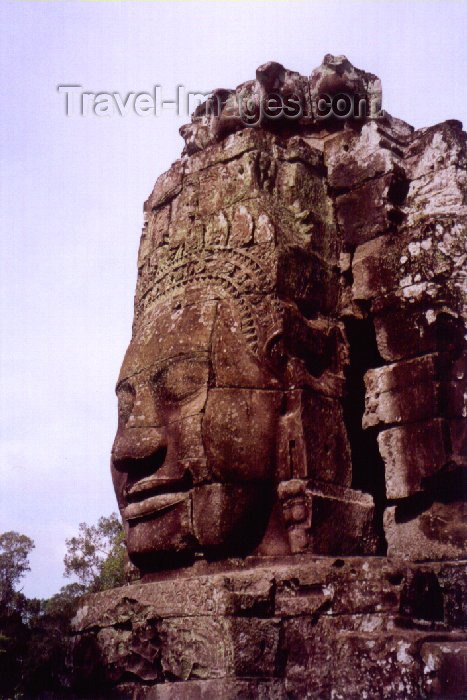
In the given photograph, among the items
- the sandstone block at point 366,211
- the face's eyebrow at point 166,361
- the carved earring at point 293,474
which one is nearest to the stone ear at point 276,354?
the carved earring at point 293,474

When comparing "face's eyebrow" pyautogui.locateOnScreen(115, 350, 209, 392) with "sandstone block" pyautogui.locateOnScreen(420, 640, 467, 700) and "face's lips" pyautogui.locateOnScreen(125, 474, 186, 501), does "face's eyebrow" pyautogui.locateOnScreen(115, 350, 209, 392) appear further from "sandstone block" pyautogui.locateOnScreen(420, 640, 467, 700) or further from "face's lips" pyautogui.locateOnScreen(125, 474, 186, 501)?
"sandstone block" pyautogui.locateOnScreen(420, 640, 467, 700)

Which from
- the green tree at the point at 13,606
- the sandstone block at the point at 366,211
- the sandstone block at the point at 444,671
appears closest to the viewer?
the sandstone block at the point at 444,671

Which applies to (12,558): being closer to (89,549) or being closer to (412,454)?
(89,549)

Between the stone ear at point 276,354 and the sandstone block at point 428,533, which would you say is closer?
the sandstone block at point 428,533

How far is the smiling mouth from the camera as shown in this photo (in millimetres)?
5176

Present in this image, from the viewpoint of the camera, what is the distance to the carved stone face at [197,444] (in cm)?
505

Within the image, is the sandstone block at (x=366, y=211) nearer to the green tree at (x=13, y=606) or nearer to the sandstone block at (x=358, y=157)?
the sandstone block at (x=358, y=157)

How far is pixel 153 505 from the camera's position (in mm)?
5219

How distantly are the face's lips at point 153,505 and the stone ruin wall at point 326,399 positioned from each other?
169 millimetres

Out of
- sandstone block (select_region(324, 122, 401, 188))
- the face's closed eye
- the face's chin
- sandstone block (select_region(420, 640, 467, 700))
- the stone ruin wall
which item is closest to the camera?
sandstone block (select_region(420, 640, 467, 700))

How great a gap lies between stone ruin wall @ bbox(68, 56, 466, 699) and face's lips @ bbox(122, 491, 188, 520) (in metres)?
0.17

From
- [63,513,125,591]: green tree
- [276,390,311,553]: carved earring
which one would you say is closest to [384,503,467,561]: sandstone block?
[276,390,311,553]: carved earring

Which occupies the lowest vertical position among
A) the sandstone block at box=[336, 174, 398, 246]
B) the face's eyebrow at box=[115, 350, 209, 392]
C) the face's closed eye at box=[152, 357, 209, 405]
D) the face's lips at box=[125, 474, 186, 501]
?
the face's lips at box=[125, 474, 186, 501]

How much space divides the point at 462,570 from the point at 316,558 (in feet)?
2.90
